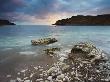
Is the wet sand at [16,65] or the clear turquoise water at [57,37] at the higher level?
the wet sand at [16,65]

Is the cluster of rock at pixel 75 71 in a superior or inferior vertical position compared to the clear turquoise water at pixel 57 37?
superior

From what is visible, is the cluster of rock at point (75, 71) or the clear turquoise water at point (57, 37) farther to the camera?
the clear turquoise water at point (57, 37)

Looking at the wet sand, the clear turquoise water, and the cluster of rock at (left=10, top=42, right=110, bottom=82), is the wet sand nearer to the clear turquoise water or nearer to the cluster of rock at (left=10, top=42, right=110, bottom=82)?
the cluster of rock at (left=10, top=42, right=110, bottom=82)

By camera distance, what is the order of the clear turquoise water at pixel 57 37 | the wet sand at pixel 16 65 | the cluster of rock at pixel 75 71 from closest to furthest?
the cluster of rock at pixel 75 71, the wet sand at pixel 16 65, the clear turquoise water at pixel 57 37

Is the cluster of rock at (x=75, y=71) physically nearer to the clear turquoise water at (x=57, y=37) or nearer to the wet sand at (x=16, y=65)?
the wet sand at (x=16, y=65)

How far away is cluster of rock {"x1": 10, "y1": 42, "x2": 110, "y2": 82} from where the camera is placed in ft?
32.2

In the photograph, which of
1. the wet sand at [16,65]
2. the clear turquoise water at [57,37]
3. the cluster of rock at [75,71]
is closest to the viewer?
the cluster of rock at [75,71]

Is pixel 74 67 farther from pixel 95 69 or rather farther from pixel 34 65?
pixel 34 65

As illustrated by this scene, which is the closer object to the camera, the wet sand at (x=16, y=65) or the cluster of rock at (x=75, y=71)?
the cluster of rock at (x=75, y=71)

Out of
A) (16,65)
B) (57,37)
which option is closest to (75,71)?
(16,65)

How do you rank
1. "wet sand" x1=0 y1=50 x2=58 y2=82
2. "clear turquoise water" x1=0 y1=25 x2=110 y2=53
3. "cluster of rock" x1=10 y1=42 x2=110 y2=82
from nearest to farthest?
"cluster of rock" x1=10 y1=42 x2=110 y2=82 < "wet sand" x1=0 y1=50 x2=58 y2=82 < "clear turquoise water" x1=0 y1=25 x2=110 y2=53

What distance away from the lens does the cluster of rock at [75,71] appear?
9.81 metres

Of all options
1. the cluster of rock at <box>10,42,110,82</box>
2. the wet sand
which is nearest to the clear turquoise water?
the wet sand

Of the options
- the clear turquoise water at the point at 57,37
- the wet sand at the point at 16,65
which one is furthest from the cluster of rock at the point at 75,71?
the clear turquoise water at the point at 57,37
